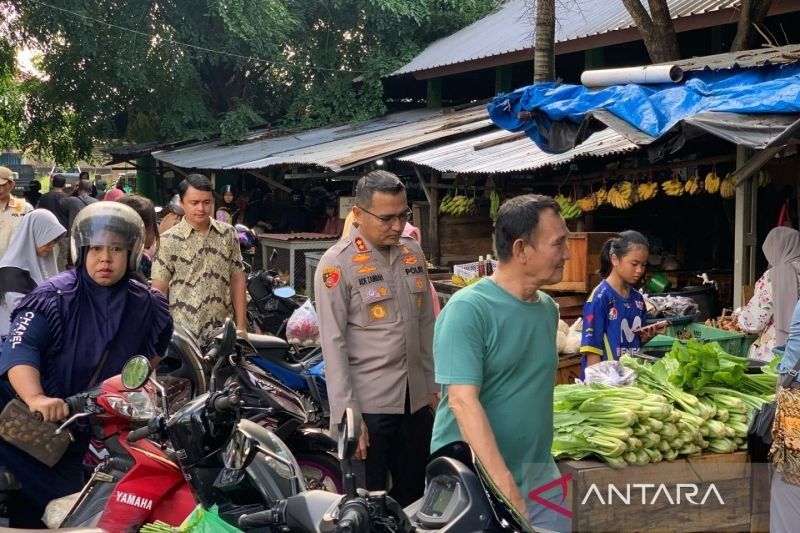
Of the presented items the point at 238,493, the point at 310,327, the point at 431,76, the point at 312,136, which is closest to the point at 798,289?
the point at 310,327

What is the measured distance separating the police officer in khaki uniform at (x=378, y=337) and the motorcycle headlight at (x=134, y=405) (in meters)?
0.96

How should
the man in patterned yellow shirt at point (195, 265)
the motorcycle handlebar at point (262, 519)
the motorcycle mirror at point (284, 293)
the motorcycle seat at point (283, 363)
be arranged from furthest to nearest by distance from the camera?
the motorcycle mirror at point (284, 293), the man in patterned yellow shirt at point (195, 265), the motorcycle seat at point (283, 363), the motorcycle handlebar at point (262, 519)

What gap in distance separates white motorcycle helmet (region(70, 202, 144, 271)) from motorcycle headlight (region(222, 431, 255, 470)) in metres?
1.26

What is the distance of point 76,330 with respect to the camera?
3.70m

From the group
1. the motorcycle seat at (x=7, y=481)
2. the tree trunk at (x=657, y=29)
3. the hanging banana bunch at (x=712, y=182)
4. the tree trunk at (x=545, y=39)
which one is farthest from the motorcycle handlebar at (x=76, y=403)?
the tree trunk at (x=657, y=29)

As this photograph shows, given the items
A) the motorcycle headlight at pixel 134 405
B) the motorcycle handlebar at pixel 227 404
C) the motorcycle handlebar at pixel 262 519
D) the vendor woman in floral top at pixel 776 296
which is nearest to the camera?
the motorcycle handlebar at pixel 262 519

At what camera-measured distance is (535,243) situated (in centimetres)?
298

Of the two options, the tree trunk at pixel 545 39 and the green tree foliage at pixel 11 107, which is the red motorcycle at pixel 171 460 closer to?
the tree trunk at pixel 545 39

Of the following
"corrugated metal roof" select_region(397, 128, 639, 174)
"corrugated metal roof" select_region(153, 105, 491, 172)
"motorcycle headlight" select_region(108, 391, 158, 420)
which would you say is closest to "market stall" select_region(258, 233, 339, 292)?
"corrugated metal roof" select_region(153, 105, 491, 172)

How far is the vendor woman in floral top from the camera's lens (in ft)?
21.4

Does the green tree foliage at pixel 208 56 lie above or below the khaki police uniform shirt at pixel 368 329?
above

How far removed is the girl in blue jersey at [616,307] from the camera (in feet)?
17.2

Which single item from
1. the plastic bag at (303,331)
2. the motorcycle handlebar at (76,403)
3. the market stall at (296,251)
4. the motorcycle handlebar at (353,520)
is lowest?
the market stall at (296,251)

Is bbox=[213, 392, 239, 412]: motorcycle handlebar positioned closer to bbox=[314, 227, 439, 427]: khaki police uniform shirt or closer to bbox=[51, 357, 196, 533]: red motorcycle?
bbox=[51, 357, 196, 533]: red motorcycle
